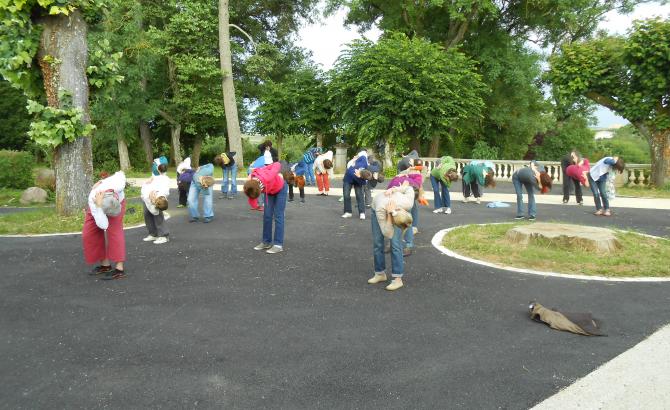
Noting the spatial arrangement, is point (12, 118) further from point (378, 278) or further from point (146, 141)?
point (378, 278)

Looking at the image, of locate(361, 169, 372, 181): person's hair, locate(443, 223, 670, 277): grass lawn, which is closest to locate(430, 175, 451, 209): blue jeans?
locate(361, 169, 372, 181): person's hair

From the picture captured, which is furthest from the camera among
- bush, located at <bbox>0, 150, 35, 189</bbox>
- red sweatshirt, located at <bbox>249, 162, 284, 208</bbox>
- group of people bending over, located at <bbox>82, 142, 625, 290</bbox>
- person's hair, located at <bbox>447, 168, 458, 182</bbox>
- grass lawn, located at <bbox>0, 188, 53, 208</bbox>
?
bush, located at <bbox>0, 150, 35, 189</bbox>

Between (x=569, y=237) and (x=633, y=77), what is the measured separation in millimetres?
14285

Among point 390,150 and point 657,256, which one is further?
point 390,150

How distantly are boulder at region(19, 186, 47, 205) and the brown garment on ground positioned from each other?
52.9 feet

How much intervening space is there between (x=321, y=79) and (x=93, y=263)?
27398 millimetres

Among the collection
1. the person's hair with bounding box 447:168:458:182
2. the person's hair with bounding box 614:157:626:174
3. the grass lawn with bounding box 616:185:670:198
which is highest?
the person's hair with bounding box 614:157:626:174

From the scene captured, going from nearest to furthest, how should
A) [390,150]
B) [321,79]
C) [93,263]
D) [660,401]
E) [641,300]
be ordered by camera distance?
[660,401]
[641,300]
[93,263]
[390,150]
[321,79]

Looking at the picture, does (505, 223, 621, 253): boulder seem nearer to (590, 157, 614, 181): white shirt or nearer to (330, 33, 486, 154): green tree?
(590, 157, 614, 181): white shirt

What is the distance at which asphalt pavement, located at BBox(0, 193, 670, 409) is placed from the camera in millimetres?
4031

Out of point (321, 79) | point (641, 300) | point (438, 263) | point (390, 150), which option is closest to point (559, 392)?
point (641, 300)

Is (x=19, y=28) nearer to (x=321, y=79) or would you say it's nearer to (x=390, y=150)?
(x=390, y=150)

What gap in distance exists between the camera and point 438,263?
26.8ft

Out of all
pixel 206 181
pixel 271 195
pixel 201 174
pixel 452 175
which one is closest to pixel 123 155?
pixel 201 174
